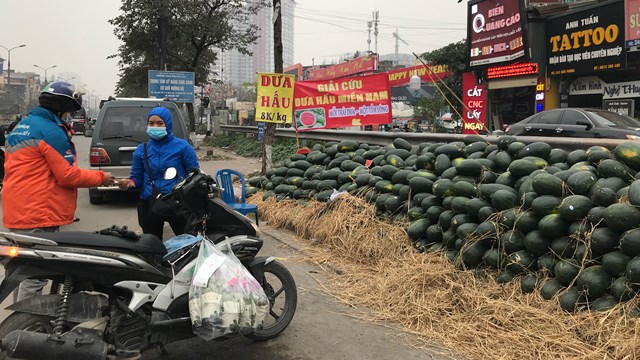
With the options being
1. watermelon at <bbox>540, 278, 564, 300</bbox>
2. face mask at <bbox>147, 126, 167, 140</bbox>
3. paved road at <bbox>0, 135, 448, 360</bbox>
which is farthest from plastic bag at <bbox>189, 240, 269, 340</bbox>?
watermelon at <bbox>540, 278, 564, 300</bbox>

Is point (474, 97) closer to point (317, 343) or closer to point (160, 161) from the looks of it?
point (160, 161)

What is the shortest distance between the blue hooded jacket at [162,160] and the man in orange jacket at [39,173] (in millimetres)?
788

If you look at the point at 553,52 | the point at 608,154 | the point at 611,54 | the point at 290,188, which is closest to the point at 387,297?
the point at 608,154

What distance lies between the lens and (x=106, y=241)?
3115 millimetres

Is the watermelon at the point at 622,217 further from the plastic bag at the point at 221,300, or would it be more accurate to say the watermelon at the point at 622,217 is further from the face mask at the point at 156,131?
the face mask at the point at 156,131

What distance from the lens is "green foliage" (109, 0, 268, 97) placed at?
25.2m

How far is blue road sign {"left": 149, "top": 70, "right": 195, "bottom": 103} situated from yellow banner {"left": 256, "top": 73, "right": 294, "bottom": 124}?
15120mm

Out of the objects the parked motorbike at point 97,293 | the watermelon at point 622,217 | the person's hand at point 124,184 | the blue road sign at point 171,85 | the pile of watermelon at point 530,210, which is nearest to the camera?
the parked motorbike at point 97,293

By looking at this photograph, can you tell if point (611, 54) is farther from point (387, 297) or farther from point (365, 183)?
point (387, 297)

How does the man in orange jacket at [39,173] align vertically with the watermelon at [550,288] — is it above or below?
above

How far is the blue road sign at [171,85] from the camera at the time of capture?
2411cm

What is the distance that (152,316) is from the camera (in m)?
3.17

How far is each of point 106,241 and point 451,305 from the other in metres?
2.84

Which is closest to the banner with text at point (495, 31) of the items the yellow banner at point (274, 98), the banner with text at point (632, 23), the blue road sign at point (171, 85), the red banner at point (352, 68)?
the banner with text at point (632, 23)
